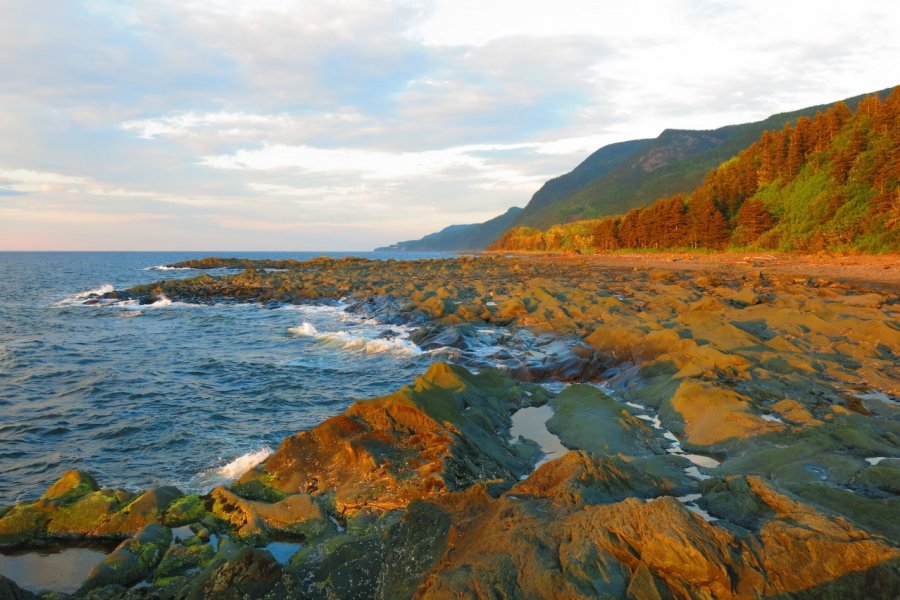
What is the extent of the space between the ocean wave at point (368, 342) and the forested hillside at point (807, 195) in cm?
4842

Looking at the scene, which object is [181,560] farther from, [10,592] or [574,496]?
[574,496]

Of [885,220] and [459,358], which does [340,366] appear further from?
[885,220]

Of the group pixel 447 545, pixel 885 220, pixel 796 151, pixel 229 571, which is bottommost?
pixel 229 571

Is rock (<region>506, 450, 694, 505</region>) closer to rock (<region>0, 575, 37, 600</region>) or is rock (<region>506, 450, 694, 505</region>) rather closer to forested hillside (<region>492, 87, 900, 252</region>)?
rock (<region>0, 575, 37, 600</region>)

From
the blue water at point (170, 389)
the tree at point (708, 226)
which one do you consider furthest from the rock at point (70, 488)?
the tree at point (708, 226)

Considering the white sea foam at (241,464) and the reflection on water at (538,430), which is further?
the white sea foam at (241,464)

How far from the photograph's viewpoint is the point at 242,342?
82.5ft

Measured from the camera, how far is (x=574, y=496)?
525 cm

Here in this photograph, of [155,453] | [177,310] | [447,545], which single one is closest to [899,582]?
[447,545]

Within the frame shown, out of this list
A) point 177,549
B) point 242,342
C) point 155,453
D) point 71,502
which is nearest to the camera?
point 177,549

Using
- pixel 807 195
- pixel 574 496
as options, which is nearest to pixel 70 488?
pixel 574 496

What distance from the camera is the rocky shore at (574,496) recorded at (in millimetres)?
4074

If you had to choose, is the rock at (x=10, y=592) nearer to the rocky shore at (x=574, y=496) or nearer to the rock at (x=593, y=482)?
the rocky shore at (x=574, y=496)

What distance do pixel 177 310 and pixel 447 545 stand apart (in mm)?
39358
